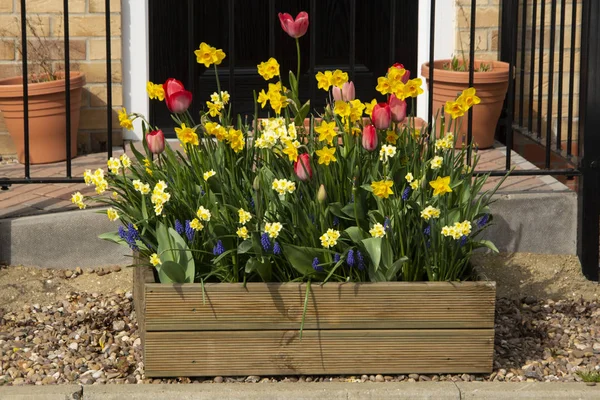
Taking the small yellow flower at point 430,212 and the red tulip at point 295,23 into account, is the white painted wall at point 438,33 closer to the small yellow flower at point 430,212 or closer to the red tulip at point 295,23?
the red tulip at point 295,23

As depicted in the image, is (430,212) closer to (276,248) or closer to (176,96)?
(276,248)

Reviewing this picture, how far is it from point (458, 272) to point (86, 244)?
1.70m

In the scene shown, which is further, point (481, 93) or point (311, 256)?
point (481, 93)

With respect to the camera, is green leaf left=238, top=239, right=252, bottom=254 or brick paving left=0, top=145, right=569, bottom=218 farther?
brick paving left=0, top=145, right=569, bottom=218

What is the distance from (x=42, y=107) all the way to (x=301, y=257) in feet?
8.65

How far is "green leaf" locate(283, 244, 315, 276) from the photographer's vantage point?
12.7 feet

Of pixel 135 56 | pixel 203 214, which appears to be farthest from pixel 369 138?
pixel 135 56

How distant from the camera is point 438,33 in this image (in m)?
6.70

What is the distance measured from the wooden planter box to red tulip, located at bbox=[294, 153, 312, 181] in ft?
1.17

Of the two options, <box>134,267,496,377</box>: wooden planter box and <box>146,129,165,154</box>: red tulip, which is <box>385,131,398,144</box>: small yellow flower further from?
<box>146,129,165,154</box>: red tulip

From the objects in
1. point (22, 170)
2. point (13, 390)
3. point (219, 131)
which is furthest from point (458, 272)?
point (22, 170)

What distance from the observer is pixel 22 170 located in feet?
19.9

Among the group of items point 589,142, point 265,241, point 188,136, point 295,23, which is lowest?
point 265,241

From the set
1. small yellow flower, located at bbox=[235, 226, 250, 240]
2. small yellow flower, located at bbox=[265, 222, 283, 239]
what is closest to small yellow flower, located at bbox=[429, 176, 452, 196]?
small yellow flower, located at bbox=[265, 222, 283, 239]
